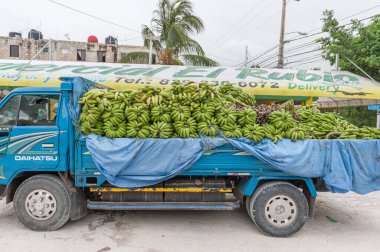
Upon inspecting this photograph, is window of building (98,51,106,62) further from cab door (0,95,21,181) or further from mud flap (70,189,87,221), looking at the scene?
mud flap (70,189,87,221)

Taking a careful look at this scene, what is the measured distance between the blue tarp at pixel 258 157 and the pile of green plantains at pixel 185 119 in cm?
16

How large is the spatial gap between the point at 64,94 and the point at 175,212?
2.98 m

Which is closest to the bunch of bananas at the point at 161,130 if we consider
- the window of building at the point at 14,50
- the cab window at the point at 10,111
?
the cab window at the point at 10,111

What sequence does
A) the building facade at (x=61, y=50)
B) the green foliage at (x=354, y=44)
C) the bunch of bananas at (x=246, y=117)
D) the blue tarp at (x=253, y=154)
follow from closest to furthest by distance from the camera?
the blue tarp at (x=253, y=154) → the bunch of bananas at (x=246, y=117) → the green foliage at (x=354, y=44) → the building facade at (x=61, y=50)

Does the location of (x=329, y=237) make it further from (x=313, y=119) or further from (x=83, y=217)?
(x=83, y=217)

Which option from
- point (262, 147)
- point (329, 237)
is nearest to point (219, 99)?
point (262, 147)

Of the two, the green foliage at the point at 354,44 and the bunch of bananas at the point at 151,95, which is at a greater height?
the green foliage at the point at 354,44

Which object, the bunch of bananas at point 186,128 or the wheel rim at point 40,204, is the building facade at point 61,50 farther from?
the wheel rim at point 40,204

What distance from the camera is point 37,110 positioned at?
192 inches

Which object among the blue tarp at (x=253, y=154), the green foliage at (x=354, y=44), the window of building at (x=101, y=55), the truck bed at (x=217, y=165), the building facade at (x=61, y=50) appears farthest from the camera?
the window of building at (x=101, y=55)

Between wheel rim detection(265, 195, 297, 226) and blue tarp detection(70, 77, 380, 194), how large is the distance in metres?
0.52

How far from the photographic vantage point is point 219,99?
5.22 metres

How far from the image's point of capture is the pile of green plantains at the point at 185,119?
4.79m

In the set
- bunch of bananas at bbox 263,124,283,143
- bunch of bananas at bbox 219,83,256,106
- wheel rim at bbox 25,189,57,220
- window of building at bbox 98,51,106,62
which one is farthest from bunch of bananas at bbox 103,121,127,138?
window of building at bbox 98,51,106,62
